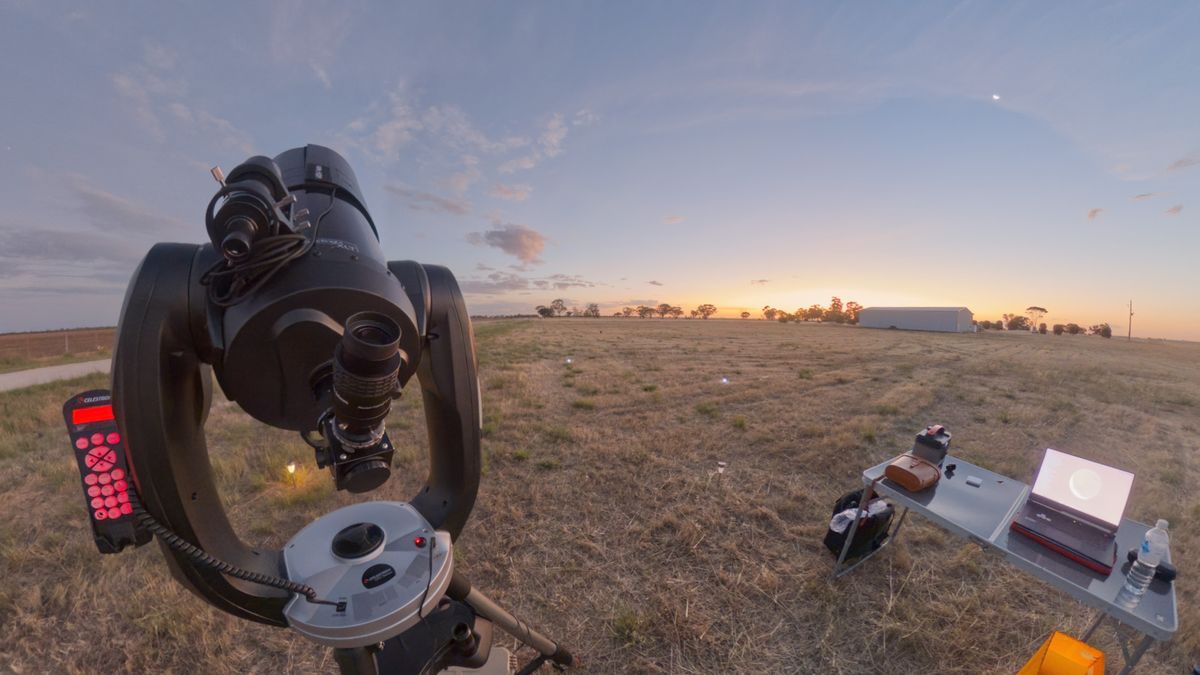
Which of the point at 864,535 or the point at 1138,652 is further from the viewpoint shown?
the point at 864,535

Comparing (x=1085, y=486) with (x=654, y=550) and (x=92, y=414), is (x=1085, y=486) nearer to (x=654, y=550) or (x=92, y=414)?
(x=654, y=550)

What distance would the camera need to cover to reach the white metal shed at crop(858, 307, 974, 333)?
2480 inches

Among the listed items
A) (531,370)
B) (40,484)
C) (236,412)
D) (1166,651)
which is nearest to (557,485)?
(1166,651)

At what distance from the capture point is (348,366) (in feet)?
3.55

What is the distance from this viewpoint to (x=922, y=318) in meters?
66.0

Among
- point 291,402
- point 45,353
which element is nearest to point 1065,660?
point 291,402

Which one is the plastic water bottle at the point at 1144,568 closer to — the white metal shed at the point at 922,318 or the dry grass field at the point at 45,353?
the dry grass field at the point at 45,353

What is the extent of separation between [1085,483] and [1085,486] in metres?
0.03

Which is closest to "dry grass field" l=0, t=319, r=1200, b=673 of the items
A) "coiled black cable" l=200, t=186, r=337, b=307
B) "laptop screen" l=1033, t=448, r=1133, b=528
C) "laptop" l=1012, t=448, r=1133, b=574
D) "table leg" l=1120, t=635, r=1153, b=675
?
"table leg" l=1120, t=635, r=1153, b=675

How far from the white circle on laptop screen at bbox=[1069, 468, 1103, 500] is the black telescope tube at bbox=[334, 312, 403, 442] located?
5.11m

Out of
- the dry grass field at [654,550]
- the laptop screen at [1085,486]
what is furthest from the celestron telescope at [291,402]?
the laptop screen at [1085,486]

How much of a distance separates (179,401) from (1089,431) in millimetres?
15189

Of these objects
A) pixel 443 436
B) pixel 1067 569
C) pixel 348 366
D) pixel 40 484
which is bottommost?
pixel 40 484

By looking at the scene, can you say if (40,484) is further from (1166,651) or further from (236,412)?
(1166,651)
